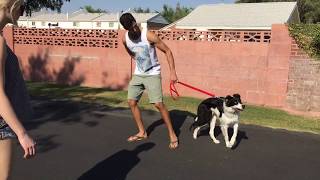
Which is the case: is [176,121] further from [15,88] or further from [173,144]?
[15,88]

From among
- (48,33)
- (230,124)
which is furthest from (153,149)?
(48,33)

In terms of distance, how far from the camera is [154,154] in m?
6.39

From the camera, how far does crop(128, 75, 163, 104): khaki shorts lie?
6742 millimetres

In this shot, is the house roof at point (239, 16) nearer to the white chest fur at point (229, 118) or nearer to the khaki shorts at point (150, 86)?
the khaki shorts at point (150, 86)

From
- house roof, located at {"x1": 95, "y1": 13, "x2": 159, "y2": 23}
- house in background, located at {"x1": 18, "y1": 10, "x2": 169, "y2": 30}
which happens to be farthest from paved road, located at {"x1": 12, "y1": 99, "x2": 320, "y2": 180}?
house roof, located at {"x1": 95, "y1": 13, "x2": 159, "y2": 23}

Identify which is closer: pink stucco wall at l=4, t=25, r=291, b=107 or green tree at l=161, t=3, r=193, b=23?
pink stucco wall at l=4, t=25, r=291, b=107

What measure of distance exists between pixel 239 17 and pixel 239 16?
241 mm

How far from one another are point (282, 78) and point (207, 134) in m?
3.31

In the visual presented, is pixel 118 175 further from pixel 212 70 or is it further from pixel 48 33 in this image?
pixel 48 33

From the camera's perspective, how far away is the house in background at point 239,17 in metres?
26.8

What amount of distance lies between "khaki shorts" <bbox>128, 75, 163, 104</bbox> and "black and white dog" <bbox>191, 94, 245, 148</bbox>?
71cm

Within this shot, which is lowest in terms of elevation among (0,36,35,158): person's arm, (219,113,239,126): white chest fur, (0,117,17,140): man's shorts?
(219,113,239,126): white chest fur

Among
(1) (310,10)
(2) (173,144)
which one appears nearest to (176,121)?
(2) (173,144)

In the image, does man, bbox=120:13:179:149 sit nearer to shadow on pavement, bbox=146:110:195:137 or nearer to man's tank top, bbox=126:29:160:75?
man's tank top, bbox=126:29:160:75
